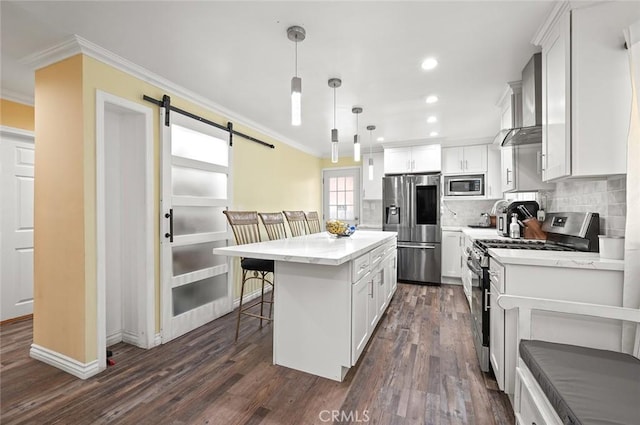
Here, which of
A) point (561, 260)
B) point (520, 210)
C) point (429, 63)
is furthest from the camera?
point (520, 210)

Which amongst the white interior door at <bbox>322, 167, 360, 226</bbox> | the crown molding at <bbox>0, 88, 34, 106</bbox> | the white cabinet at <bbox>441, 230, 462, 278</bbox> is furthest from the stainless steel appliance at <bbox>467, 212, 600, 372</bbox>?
the crown molding at <bbox>0, 88, 34, 106</bbox>

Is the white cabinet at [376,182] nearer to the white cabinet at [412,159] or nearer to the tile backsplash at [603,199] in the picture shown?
the white cabinet at [412,159]

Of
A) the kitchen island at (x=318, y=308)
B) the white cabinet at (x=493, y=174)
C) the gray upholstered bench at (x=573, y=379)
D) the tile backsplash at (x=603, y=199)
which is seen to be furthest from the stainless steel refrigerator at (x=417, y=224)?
the gray upholstered bench at (x=573, y=379)

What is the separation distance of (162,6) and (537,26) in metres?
2.32

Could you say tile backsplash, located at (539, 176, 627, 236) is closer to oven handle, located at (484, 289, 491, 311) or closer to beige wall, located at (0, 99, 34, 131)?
oven handle, located at (484, 289, 491, 311)

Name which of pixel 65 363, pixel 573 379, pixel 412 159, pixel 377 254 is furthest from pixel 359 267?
pixel 412 159

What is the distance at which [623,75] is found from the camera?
147 cm

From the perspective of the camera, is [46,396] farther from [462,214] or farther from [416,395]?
[462,214]

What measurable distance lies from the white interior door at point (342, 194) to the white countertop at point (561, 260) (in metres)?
3.98

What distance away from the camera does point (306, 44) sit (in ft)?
6.57

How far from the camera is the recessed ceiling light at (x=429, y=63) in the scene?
221cm

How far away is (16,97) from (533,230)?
17.5ft

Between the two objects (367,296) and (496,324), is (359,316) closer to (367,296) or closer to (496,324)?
(367,296)

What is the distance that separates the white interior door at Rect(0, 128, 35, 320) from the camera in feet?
9.75
